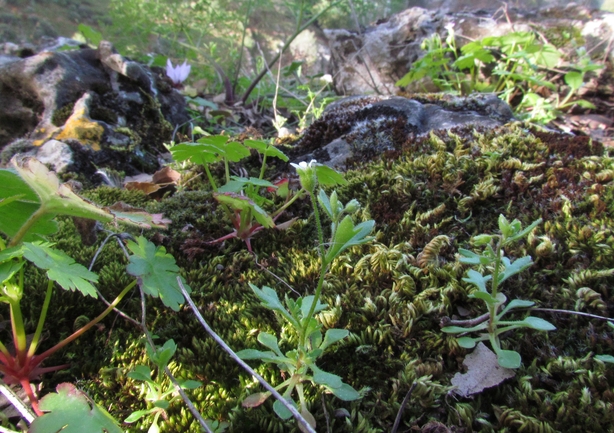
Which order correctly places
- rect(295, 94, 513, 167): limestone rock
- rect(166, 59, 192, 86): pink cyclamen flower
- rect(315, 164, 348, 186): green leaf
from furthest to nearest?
rect(166, 59, 192, 86): pink cyclamen flower
rect(295, 94, 513, 167): limestone rock
rect(315, 164, 348, 186): green leaf

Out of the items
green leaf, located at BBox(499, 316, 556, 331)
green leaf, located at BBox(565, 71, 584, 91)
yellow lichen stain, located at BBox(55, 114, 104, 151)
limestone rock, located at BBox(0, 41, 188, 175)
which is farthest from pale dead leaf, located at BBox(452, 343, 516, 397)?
green leaf, located at BBox(565, 71, 584, 91)

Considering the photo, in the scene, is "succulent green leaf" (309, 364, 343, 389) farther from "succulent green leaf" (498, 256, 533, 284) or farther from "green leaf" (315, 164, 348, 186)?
"green leaf" (315, 164, 348, 186)

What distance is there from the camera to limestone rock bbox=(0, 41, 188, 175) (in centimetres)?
298

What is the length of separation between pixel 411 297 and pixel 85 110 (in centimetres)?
322

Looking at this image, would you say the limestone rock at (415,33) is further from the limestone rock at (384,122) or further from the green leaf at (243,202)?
the green leaf at (243,202)

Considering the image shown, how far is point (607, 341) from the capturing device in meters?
1.19

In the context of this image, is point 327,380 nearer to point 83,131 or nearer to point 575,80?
point 83,131

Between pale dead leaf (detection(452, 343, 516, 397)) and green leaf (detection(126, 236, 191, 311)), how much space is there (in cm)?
97

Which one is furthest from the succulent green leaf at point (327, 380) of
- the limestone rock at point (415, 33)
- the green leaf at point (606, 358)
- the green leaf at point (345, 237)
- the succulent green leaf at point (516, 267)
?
the limestone rock at point (415, 33)

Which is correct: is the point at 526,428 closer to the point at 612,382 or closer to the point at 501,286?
the point at 612,382

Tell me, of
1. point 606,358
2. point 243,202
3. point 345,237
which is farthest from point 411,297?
point 243,202

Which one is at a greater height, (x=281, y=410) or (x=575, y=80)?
(x=281, y=410)

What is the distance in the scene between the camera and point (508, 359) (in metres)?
1.11

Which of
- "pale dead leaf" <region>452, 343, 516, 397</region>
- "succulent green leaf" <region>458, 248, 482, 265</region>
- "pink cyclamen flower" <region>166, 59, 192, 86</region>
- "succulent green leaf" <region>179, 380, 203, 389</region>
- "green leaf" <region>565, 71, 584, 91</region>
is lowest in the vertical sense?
"green leaf" <region>565, 71, 584, 91</region>
